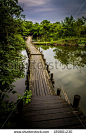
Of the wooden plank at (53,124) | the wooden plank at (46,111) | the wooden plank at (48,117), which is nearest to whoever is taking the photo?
the wooden plank at (53,124)

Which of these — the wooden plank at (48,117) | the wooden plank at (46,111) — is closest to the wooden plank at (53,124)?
the wooden plank at (48,117)

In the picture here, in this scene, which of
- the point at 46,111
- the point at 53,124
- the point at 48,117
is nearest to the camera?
the point at 53,124

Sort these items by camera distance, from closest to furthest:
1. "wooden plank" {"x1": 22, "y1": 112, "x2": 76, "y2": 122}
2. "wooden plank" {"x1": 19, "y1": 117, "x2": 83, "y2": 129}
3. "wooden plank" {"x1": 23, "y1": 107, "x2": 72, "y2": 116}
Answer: "wooden plank" {"x1": 19, "y1": 117, "x2": 83, "y2": 129}
"wooden plank" {"x1": 22, "y1": 112, "x2": 76, "y2": 122}
"wooden plank" {"x1": 23, "y1": 107, "x2": 72, "y2": 116}

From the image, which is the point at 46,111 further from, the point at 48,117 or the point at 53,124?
the point at 53,124

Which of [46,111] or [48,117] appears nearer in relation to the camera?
[48,117]

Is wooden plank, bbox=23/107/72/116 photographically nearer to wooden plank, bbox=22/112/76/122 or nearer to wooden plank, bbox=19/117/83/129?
wooden plank, bbox=22/112/76/122

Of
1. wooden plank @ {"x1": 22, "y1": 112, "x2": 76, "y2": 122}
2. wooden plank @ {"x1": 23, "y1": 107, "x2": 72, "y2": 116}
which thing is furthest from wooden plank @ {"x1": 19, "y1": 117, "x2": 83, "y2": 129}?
wooden plank @ {"x1": 23, "y1": 107, "x2": 72, "y2": 116}

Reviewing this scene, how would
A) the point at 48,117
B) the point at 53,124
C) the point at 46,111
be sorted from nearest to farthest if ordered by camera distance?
the point at 53,124 < the point at 48,117 < the point at 46,111

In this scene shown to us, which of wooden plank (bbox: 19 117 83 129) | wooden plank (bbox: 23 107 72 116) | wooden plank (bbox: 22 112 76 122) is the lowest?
wooden plank (bbox: 19 117 83 129)

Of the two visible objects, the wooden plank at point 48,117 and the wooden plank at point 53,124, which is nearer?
the wooden plank at point 53,124

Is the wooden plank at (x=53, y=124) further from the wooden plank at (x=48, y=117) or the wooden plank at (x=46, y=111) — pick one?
the wooden plank at (x=46, y=111)

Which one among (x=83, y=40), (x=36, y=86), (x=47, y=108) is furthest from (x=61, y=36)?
(x=47, y=108)

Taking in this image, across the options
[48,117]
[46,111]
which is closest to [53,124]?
[48,117]

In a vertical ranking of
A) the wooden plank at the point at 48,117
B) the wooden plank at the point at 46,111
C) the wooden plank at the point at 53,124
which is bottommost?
the wooden plank at the point at 53,124
